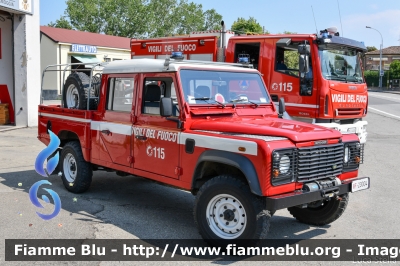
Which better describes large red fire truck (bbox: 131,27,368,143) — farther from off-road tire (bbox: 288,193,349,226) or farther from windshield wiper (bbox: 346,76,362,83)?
off-road tire (bbox: 288,193,349,226)

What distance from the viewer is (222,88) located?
623 cm

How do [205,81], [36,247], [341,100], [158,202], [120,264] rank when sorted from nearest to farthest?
[120,264] → [36,247] → [205,81] → [158,202] → [341,100]

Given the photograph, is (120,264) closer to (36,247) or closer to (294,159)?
(36,247)

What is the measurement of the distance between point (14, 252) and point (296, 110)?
22.0 feet

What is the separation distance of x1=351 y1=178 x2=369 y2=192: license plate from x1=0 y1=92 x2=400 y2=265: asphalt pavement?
708 mm

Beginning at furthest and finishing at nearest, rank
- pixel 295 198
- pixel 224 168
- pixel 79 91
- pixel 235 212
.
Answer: pixel 79 91
pixel 224 168
pixel 235 212
pixel 295 198

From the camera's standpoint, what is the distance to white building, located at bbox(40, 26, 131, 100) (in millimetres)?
30938

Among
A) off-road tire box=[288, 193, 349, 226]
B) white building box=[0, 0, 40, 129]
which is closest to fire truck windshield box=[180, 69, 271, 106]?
off-road tire box=[288, 193, 349, 226]

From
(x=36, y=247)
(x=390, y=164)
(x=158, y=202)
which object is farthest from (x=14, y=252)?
(x=390, y=164)

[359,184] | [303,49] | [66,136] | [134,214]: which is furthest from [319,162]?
[303,49]

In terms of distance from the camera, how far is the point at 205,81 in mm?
6090

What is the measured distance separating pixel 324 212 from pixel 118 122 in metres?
Result: 3.15

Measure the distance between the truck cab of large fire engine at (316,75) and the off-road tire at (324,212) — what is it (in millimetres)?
3720

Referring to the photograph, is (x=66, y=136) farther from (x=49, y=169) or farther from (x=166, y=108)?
(x=166, y=108)
